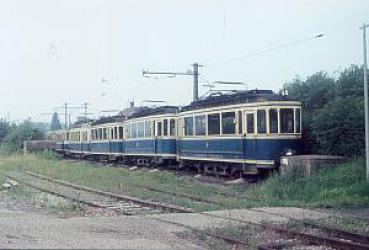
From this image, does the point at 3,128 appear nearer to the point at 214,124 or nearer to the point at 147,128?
the point at 147,128

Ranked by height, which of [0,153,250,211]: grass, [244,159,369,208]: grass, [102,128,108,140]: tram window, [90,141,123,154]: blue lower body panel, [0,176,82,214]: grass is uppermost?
[102,128,108,140]: tram window

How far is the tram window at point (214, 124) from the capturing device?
25453 millimetres

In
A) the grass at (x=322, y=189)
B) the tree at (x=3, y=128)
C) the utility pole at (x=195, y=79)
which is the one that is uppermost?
the utility pole at (x=195, y=79)

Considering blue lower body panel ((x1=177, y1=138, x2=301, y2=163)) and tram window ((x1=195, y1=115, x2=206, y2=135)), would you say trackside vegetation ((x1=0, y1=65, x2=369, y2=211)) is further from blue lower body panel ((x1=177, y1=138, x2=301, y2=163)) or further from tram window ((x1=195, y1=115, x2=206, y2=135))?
tram window ((x1=195, y1=115, x2=206, y2=135))

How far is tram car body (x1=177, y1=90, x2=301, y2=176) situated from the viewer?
22.7 metres

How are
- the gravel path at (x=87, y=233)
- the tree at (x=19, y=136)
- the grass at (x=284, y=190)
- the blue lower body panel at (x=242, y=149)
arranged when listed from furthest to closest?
the tree at (x=19, y=136) < the blue lower body panel at (x=242, y=149) < the grass at (x=284, y=190) < the gravel path at (x=87, y=233)

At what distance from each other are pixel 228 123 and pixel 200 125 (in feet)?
10.1

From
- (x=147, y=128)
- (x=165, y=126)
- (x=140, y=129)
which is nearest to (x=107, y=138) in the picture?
(x=140, y=129)

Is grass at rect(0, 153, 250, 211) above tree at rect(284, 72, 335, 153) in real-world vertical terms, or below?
below

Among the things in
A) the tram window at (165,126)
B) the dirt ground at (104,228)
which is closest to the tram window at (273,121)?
the dirt ground at (104,228)

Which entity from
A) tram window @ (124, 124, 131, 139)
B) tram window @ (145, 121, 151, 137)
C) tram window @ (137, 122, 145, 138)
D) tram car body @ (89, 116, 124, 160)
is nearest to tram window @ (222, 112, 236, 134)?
tram window @ (145, 121, 151, 137)

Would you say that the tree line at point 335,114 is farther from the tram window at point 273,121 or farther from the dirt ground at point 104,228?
the dirt ground at point 104,228

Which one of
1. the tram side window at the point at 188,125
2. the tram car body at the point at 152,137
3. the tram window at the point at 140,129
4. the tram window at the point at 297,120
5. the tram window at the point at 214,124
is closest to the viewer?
the tram window at the point at 297,120

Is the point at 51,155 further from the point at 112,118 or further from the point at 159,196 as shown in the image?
the point at 159,196
